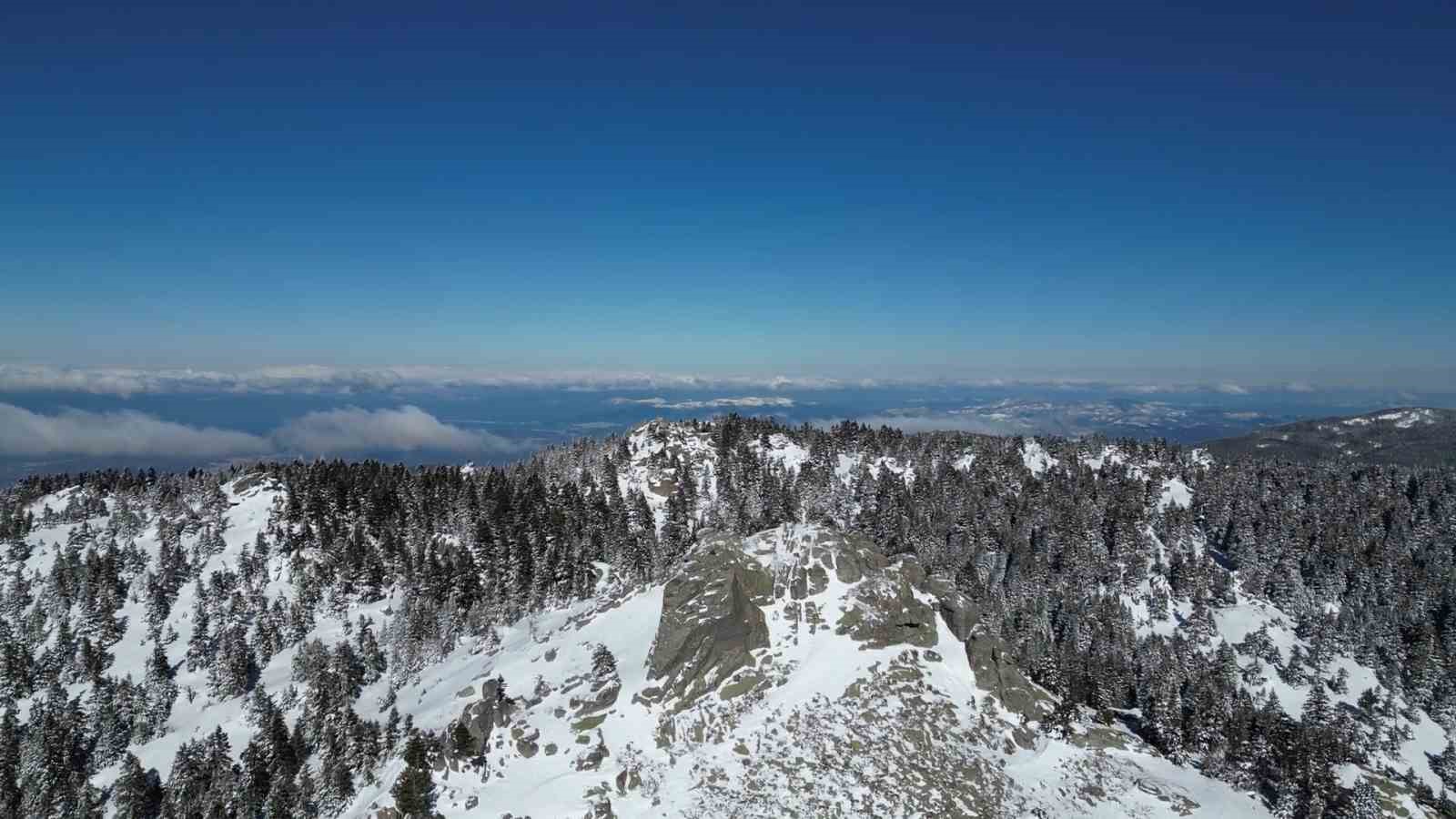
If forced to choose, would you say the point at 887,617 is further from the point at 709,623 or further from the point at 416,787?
the point at 416,787

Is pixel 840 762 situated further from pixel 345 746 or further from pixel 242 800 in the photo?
pixel 242 800

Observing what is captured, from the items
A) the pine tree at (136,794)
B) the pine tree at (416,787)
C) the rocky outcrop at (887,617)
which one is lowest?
the pine tree at (136,794)

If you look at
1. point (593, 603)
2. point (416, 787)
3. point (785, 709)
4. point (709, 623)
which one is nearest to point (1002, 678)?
point (785, 709)

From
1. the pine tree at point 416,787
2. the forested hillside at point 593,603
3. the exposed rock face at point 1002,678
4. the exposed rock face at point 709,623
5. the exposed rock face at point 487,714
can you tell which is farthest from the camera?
the forested hillside at point 593,603

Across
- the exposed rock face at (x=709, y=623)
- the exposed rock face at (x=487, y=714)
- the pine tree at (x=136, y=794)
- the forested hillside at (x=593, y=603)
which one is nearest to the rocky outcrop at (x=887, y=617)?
the forested hillside at (x=593, y=603)

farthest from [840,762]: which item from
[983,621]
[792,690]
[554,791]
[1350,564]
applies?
[1350,564]

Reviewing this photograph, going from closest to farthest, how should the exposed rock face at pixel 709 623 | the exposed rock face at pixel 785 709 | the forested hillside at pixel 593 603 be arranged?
1. the exposed rock face at pixel 785 709
2. the exposed rock face at pixel 709 623
3. the forested hillside at pixel 593 603

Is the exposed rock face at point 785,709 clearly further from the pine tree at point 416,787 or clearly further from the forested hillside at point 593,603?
the forested hillside at point 593,603
